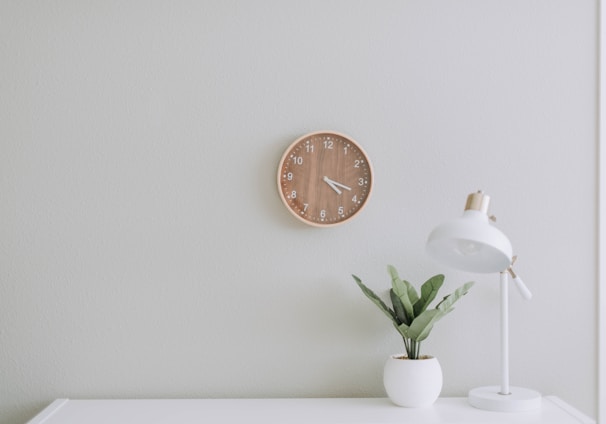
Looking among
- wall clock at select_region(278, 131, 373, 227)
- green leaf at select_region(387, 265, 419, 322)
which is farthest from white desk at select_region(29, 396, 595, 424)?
wall clock at select_region(278, 131, 373, 227)

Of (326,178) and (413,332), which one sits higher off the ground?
(326,178)

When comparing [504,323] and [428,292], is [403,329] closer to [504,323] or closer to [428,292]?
[428,292]

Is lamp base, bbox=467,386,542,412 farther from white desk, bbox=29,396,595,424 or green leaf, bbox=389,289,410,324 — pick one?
green leaf, bbox=389,289,410,324

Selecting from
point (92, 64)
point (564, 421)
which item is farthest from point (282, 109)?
point (564, 421)

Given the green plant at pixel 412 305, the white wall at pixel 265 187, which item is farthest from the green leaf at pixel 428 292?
the white wall at pixel 265 187

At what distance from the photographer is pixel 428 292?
6.43 feet

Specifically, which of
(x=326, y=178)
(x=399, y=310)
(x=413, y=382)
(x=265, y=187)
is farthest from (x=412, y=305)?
(x=265, y=187)

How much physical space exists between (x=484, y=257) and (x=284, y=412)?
0.67 meters

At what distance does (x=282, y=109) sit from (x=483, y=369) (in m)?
0.97

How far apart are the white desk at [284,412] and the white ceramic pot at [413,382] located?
0.09 feet

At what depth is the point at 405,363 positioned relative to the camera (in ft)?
6.20

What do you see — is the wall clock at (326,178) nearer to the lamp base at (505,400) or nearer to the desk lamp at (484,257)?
the desk lamp at (484,257)

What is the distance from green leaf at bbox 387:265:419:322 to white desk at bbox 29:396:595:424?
0.26 m

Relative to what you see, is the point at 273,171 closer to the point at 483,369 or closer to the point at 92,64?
the point at 92,64
